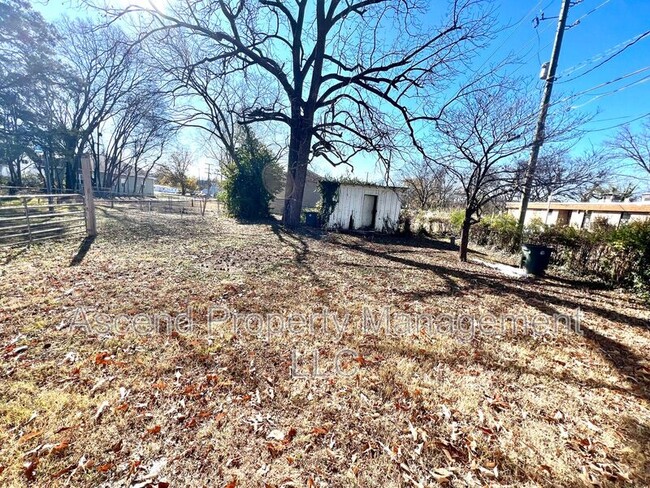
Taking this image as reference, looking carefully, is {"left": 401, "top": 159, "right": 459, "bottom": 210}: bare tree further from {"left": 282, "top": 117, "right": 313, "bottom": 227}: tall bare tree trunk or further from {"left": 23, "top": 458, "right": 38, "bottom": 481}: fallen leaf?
{"left": 23, "top": 458, "right": 38, "bottom": 481}: fallen leaf

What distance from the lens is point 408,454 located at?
188 centimetres

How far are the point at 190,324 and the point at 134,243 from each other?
5.35 m

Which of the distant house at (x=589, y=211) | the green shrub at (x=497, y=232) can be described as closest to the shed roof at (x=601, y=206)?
the distant house at (x=589, y=211)

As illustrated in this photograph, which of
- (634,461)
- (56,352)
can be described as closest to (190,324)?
(56,352)

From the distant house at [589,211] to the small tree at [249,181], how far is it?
1295 cm

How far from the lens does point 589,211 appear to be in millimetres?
16953

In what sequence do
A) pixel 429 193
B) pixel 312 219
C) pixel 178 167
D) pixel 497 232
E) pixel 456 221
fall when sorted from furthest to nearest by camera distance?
1. pixel 178 167
2. pixel 429 193
3. pixel 312 219
4. pixel 456 221
5. pixel 497 232

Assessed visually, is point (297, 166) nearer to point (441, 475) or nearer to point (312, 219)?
point (312, 219)

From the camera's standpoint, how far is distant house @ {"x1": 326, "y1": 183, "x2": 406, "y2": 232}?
44.3 feet

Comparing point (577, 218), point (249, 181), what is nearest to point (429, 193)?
point (577, 218)

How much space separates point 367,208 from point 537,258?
7929 mm

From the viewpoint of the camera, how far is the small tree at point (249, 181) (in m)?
15.0

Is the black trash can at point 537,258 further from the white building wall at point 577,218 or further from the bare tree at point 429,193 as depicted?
the bare tree at point 429,193

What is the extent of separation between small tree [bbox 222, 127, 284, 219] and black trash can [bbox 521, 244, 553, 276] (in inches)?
496
